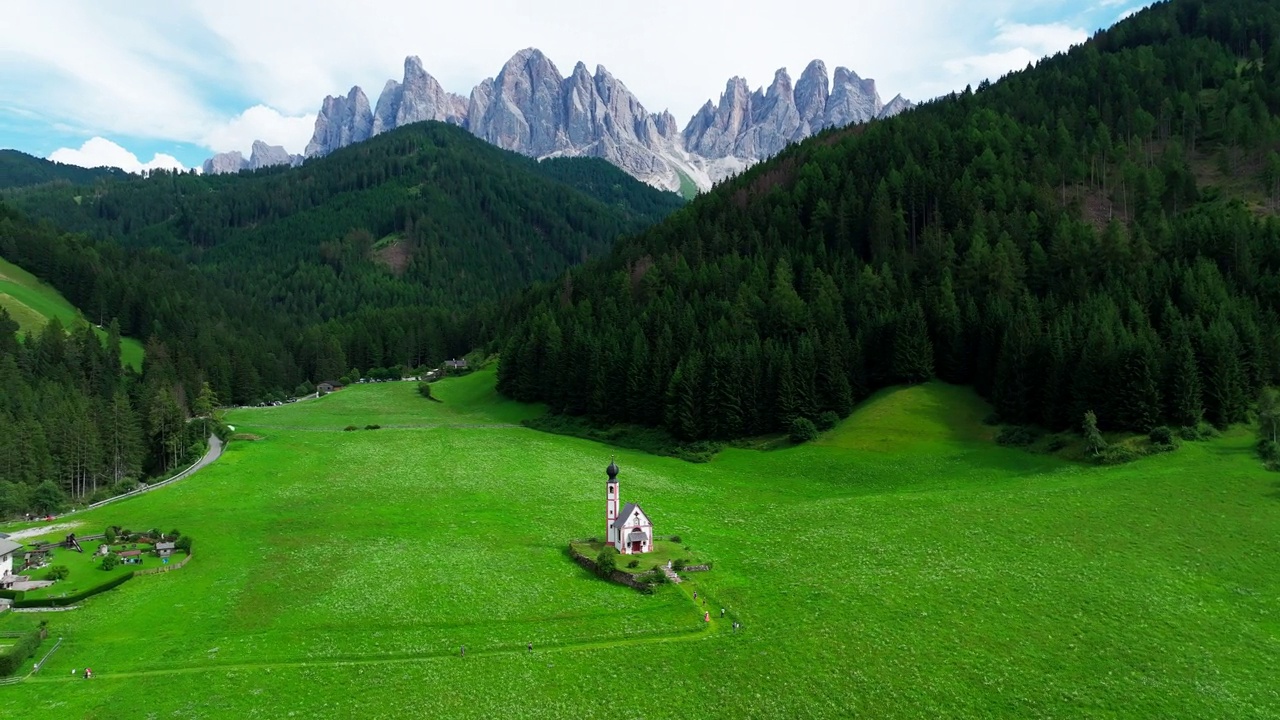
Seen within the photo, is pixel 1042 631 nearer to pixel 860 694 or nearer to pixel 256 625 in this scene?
pixel 860 694

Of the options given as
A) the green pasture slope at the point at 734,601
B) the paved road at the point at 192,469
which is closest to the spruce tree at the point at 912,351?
the green pasture slope at the point at 734,601

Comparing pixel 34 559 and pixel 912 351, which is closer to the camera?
pixel 34 559

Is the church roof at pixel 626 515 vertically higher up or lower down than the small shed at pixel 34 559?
higher up

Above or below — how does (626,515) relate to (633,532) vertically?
above

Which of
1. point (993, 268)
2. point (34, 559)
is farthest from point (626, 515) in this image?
point (993, 268)

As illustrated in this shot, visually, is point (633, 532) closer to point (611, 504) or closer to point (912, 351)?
point (611, 504)

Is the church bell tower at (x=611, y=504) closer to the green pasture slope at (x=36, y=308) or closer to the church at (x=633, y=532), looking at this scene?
the church at (x=633, y=532)

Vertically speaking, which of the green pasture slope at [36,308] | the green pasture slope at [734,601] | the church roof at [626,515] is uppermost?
the green pasture slope at [36,308]
